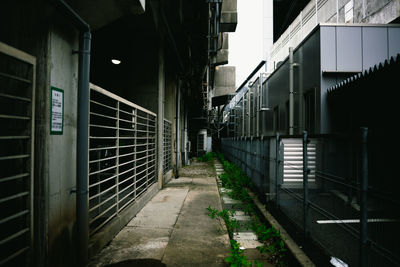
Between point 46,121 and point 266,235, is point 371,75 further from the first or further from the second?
point 46,121

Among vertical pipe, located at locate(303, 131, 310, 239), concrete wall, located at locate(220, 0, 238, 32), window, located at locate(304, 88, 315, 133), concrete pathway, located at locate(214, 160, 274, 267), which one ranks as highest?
concrete wall, located at locate(220, 0, 238, 32)

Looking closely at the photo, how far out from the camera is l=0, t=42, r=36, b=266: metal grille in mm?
2492

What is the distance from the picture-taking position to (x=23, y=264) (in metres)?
2.52

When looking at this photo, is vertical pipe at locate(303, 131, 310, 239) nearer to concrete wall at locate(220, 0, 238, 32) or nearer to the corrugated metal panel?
the corrugated metal panel

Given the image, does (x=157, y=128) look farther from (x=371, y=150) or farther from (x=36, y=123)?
(x=371, y=150)

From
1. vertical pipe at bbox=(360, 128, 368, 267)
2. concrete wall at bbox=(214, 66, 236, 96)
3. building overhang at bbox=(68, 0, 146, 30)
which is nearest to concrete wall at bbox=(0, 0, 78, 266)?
building overhang at bbox=(68, 0, 146, 30)

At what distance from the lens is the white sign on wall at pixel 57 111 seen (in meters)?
2.86

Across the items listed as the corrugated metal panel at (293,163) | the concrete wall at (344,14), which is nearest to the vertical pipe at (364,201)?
the corrugated metal panel at (293,163)

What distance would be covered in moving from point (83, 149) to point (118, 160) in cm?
133

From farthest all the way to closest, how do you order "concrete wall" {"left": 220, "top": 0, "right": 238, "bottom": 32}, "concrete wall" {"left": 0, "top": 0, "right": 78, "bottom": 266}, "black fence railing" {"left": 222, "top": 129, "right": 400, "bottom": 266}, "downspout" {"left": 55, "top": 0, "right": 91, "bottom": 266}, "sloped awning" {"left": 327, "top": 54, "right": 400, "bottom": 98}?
1. "concrete wall" {"left": 220, "top": 0, "right": 238, "bottom": 32}
2. "sloped awning" {"left": 327, "top": 54, "right": 400, "bottom": 98}
3. "downspout" {"left": 55, "top": 0, "right": 91, "bottom": 266}
4. "concrete wall" {"left": 0, "top": 0, "right": 78, "bottom": 266}
5. "black fence railing" {"left": 222, "top": 129, "right": 400, "bottom": 266}

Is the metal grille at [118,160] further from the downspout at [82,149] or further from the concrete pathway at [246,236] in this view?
the concrete pathway at [246,236]

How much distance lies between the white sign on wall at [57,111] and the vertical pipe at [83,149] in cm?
29

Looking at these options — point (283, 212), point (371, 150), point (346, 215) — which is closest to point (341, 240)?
point (346, 215)

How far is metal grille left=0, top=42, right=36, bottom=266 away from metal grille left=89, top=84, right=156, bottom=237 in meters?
0.98
